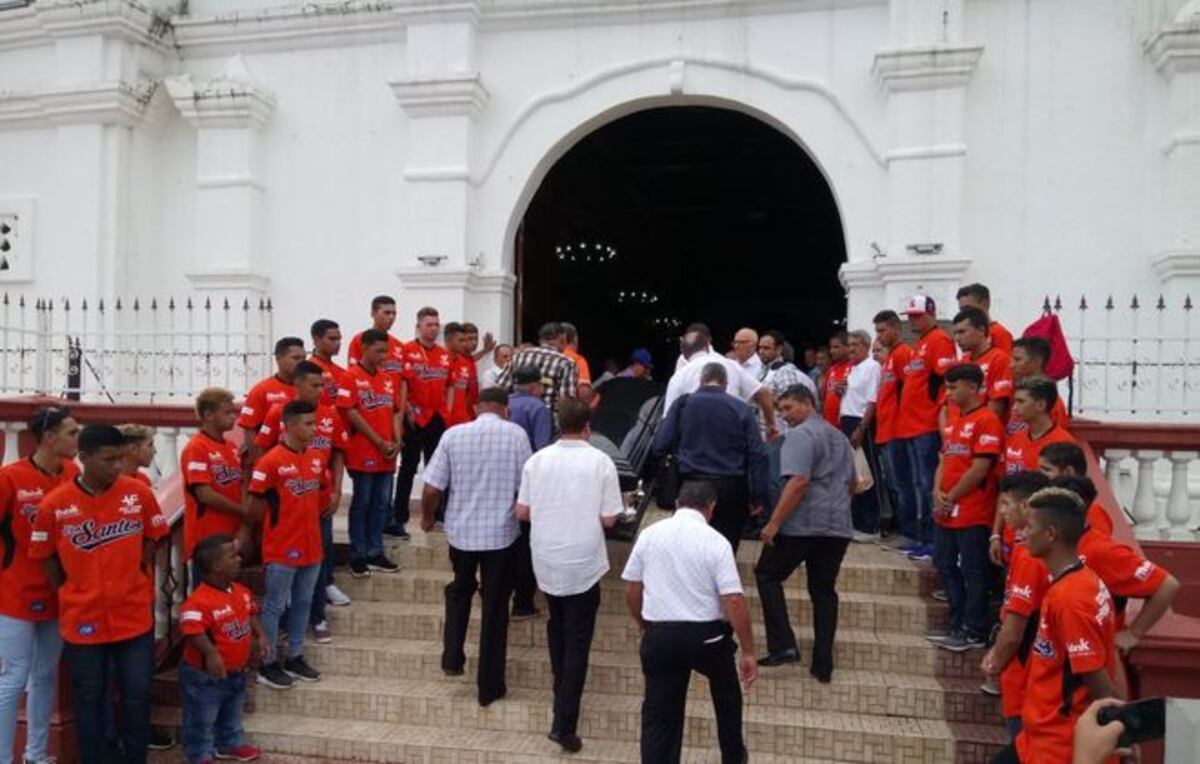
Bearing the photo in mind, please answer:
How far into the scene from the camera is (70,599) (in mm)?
4426

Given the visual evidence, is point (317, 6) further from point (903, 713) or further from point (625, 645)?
point (903, 713)

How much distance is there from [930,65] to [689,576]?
5564 millimetres

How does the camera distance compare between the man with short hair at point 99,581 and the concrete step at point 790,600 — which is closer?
the man with short hair at point 99,581

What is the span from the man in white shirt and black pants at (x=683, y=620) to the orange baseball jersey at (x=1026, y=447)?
1564mm

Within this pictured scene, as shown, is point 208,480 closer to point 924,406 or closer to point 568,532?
point 568,532

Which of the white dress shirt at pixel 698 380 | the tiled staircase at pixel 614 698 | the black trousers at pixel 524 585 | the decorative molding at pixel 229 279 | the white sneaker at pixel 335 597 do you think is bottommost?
the tiled staircase at pixel 614 698

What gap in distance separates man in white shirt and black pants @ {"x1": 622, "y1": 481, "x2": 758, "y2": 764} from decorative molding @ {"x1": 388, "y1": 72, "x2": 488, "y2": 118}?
222 inches

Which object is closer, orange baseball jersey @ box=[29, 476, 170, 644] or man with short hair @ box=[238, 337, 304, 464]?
orange baseball jersey @ box=[29, 476, 170, 644]

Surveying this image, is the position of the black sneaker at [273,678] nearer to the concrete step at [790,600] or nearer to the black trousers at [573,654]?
the concrete step at [790,600]

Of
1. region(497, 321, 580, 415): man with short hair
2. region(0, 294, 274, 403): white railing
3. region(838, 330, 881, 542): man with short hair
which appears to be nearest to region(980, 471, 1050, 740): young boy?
region(838, 330, 881, 542): man with short hair

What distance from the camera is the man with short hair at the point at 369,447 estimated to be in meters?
6.05

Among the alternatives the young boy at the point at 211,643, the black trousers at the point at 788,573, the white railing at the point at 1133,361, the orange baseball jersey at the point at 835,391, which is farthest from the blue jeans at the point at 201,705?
the white railing at the point at 1133,361

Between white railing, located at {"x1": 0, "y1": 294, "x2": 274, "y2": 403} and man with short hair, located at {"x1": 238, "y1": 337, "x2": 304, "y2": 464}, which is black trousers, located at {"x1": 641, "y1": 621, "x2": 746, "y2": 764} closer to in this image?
man with short hair, located at {"x1": 238, "y1": 337, "x2": 304, "y2": 464}

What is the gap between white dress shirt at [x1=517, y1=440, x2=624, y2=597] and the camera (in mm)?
4793
